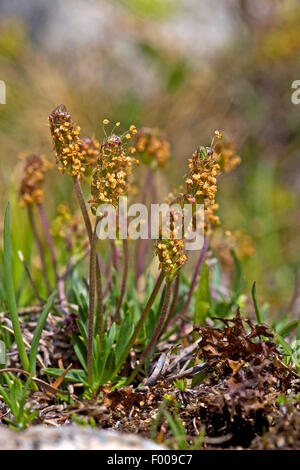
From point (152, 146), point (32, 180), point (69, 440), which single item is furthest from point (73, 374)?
point (152, 146)

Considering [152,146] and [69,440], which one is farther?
[152,146]

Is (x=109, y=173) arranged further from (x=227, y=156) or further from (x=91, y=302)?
(x=227, y=156)

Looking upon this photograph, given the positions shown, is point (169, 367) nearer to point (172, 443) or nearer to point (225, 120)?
point (172, 443)

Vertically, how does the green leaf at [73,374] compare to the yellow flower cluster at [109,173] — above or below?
below

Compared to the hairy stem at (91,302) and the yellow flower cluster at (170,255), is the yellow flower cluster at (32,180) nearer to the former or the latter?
the hairy stem at (91,302)

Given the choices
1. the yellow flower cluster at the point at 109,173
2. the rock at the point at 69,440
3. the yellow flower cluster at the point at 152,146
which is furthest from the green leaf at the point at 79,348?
the yellow flower cluster at the point at 152,146
